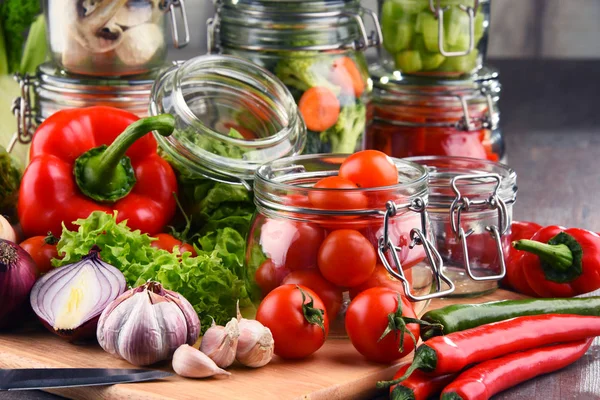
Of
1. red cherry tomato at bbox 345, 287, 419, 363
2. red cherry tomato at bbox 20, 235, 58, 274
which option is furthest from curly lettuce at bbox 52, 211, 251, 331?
red cherry tomato at bbox 345, 287, 419, 363

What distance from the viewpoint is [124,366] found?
4.63 feet

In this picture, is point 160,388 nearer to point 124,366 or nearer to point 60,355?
point 124,366

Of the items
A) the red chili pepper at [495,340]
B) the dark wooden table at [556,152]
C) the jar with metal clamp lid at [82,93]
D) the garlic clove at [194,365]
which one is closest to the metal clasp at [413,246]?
the red chili pepper at [495,340]

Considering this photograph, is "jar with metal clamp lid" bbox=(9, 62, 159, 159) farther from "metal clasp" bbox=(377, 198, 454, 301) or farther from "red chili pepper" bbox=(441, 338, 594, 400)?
"red chili pepper" bbox=(441, 338, 594, 400)

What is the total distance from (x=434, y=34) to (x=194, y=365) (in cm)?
106

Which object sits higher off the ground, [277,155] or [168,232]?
[277,155]

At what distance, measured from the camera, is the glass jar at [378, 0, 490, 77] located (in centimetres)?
210

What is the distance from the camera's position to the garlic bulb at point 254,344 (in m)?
1.37

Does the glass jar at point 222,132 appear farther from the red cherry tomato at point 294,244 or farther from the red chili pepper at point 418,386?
the red chili pepper at point 418,386

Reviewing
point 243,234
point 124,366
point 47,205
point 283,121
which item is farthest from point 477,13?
point 124,366

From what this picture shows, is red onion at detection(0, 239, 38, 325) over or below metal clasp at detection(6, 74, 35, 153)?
below

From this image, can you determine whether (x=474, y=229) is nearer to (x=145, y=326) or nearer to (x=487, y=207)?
(x=487, y=207)

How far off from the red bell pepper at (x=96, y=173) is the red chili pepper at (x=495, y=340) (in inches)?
25.5

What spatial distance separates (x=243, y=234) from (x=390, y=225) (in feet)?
1.36
